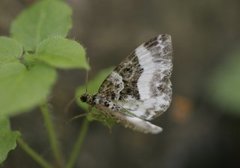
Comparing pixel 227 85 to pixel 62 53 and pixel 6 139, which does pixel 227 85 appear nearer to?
pixel 6 139

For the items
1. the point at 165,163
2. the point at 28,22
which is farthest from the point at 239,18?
the point at 28,22

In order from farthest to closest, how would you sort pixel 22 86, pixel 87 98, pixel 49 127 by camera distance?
pixel 49 127 → pixel 87 98 → pixel 22 86

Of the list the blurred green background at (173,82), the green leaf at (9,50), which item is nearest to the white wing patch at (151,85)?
the green leaf at (9,50)

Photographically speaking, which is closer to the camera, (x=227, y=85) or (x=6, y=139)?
(x=6, y=139)

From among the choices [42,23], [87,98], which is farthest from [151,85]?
[42,23]

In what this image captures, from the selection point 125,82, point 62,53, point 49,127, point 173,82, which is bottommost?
point 173,82

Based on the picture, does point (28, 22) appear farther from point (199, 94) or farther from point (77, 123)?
point (199, 94)

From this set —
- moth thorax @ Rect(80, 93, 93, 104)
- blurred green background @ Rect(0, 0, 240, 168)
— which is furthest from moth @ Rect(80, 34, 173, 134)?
blurred green background @ Rect(0, 0, 240, 168)

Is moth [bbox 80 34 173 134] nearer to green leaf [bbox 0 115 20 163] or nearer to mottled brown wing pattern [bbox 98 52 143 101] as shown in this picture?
mottled brown wing pattern [bbox 98 52 143 101]
